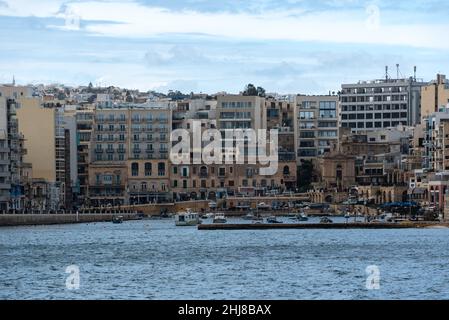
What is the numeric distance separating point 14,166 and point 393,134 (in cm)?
4529

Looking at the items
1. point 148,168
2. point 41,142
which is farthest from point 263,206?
point 41,142

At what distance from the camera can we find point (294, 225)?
10450 centimetres

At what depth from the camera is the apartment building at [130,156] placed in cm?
14938

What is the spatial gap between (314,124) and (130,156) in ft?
65.8

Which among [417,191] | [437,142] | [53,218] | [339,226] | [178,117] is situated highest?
[178,117]

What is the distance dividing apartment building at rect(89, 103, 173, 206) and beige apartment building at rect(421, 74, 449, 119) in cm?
2649

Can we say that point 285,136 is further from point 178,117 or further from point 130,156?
point 130,156

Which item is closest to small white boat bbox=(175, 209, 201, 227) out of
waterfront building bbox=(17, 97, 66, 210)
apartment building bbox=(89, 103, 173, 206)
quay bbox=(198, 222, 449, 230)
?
quay bbox=(198, 222, 449, 230)

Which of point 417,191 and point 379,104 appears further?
point 379,104

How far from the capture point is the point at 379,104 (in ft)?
571

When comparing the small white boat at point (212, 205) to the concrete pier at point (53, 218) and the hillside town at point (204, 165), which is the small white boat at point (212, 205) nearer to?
the hillside town at point (204, 165)

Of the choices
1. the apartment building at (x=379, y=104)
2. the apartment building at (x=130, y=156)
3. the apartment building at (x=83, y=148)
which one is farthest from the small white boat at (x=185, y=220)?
the apartment building at (x=379, y=104)


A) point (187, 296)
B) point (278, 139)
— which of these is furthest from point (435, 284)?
point (278, 139)

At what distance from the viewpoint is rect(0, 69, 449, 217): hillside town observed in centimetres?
13762
